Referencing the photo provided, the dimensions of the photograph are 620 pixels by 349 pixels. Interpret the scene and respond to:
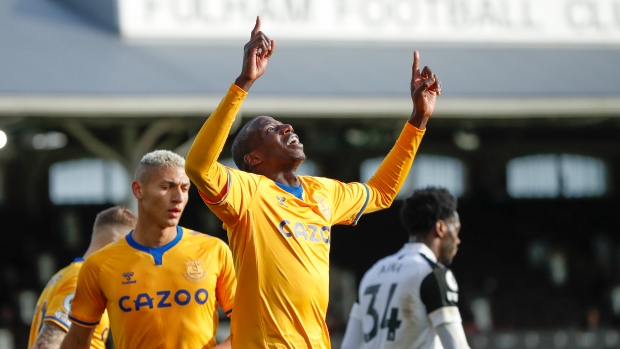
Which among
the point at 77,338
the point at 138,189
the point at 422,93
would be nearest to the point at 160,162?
the point at 138,189

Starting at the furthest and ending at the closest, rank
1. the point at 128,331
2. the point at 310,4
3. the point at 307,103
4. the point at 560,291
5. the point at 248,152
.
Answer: the point at 560,291
the point at 310,4
the point at 307,103
the point at 128,331
the point at 248,152

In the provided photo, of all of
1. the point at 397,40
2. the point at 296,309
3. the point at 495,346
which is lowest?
the point at 495,346

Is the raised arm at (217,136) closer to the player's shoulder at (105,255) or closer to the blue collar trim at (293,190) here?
the blue collar trim at (293,190)

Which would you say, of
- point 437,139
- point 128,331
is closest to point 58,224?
point 437,139

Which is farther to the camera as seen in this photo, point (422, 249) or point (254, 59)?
point (422, 249)

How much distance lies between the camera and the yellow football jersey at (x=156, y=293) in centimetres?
479

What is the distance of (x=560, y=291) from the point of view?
18.9m

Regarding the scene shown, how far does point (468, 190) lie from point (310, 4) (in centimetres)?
809

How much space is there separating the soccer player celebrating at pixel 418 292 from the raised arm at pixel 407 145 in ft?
2.32

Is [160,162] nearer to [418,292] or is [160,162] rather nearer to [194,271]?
[194,271]

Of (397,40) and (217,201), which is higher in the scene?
(397,40)

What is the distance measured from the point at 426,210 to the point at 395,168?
37.7 inches

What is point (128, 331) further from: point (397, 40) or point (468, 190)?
point (468, 190)

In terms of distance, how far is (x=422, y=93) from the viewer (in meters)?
4.74
